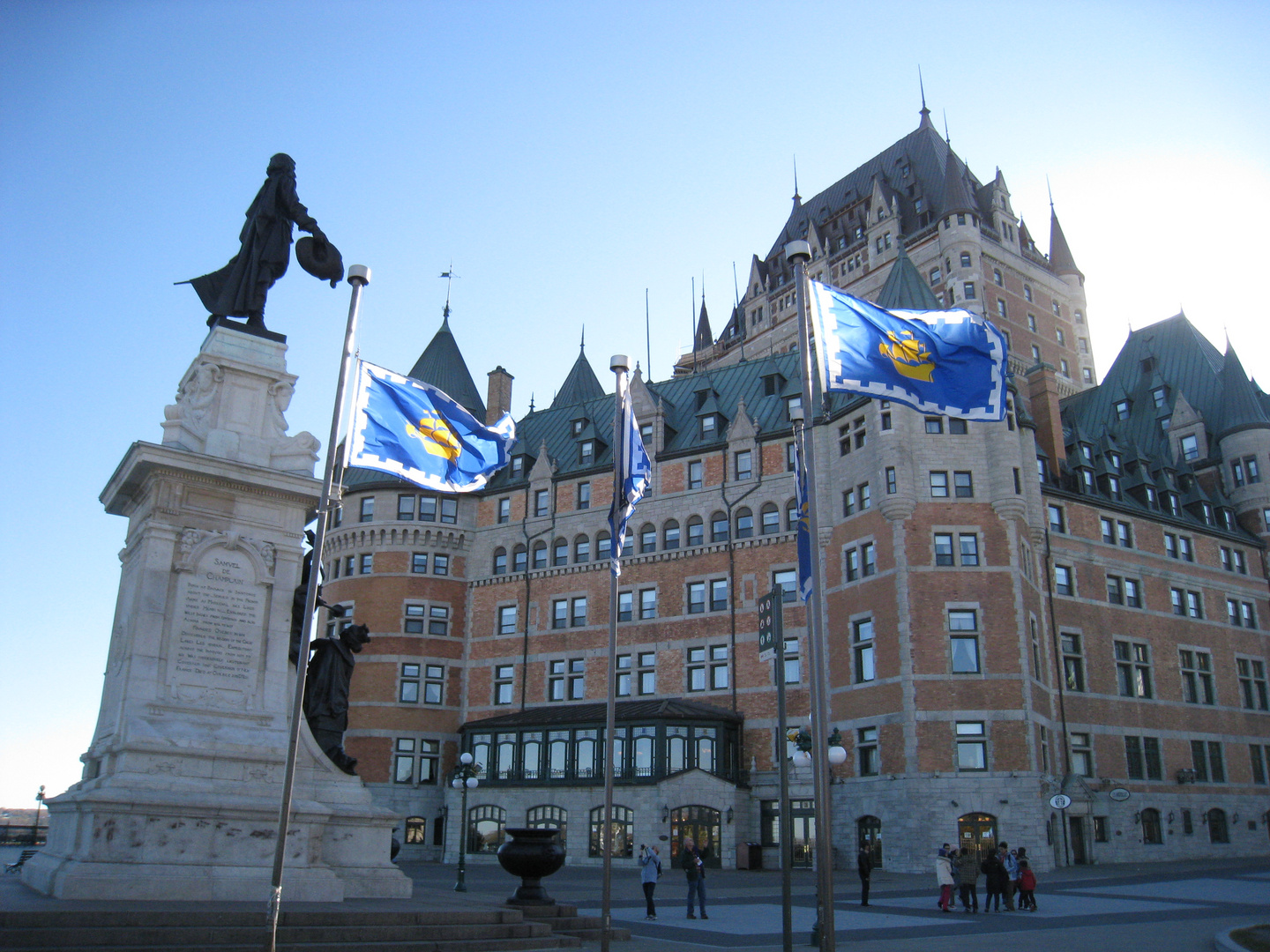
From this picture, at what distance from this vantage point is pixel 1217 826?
1881 inches

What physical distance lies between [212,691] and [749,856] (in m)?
31.4

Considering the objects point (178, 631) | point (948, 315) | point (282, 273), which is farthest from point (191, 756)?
point (948, 315)

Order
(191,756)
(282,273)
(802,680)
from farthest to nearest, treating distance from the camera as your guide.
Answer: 1. (802,680)
2. (282,273)
3. (191,756)

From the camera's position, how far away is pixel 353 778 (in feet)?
52.7

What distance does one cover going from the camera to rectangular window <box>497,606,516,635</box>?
175 feet

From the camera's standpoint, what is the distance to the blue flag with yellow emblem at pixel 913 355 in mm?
12703

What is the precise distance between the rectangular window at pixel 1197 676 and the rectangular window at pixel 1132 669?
235 cm

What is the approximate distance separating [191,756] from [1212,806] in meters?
47.9

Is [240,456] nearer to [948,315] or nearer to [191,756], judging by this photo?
[191,756]

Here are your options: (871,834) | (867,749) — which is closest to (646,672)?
(867,749)

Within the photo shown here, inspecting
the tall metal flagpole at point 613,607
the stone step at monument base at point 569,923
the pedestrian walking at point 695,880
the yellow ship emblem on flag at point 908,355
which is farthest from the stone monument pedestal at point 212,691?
the yellow ship emblem on flag at point 908,355

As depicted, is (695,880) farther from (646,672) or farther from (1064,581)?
(1064,581)

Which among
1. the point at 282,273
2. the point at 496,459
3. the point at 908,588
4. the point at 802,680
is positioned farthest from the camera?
the point at 802,680

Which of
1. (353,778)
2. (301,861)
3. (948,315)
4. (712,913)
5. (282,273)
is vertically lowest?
(712,913)
